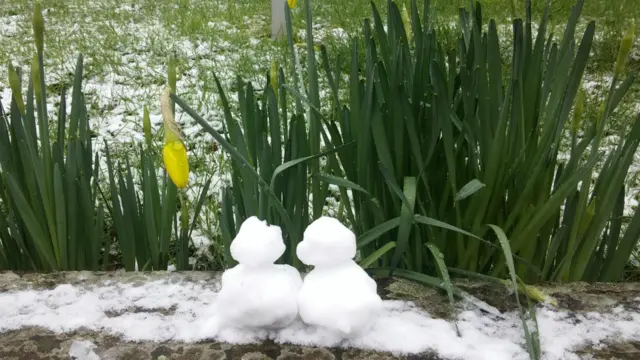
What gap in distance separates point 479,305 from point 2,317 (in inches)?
29.9

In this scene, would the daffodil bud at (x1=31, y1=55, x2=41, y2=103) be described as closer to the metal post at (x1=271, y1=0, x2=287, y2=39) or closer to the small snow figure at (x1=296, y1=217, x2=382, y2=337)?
the small snow figure at (x1=296, y1=217, x2=382, y2=337)

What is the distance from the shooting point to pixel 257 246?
2.56 feet

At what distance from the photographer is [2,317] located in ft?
2.96

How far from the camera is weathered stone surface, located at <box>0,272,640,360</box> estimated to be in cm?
80

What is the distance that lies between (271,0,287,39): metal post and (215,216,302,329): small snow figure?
2731 millimetres

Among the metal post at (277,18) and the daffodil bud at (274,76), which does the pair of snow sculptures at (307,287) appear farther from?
the metal post at (277,18)

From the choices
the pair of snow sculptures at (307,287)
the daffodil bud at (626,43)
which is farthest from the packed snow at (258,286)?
the daffodil bud at (626,43)

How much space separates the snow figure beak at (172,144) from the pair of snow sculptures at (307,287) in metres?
0.15

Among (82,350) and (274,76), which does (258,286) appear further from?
(274,76)

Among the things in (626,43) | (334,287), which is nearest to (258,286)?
(334,287)

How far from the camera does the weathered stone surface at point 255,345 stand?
0.80 m

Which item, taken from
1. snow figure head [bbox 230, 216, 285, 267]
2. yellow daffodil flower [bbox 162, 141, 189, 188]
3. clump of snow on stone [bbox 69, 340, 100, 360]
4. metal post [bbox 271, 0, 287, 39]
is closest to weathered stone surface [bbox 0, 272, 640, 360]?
clump of snow on stone [bbox 69, 340, 100, 360]

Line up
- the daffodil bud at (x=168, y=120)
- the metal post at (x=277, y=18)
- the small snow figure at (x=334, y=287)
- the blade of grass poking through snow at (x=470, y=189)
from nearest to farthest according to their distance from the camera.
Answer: the daffodil bud at (x=168, y=120)
the small snow figure at (x=334, y=287)
the blade of grass poking through snow at (x=470, y=189)
the metal post at (x=277, y=18)

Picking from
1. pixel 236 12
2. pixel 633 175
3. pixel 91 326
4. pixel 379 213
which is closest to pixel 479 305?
pixel 379 213
